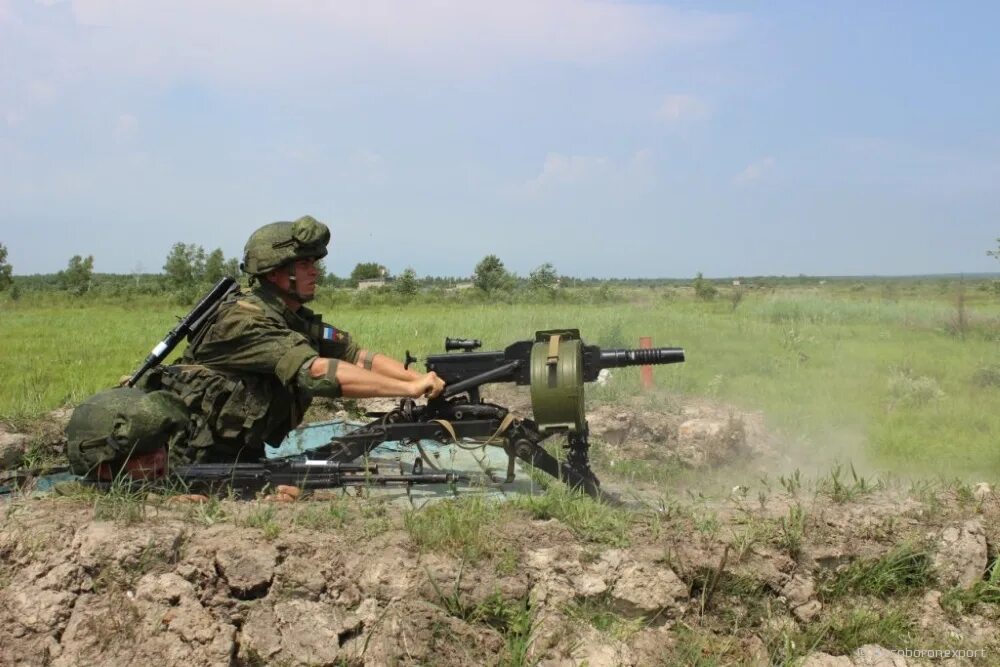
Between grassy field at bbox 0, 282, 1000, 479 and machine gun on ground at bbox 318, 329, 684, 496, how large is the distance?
9.32 ft

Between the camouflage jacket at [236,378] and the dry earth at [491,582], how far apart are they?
2.66 ft

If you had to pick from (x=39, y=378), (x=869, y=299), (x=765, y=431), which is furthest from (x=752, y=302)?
(x=39, y=378)

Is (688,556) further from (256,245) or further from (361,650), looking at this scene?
Answer: (256,245)

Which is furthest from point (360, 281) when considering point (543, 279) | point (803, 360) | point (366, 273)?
point (803, 360)

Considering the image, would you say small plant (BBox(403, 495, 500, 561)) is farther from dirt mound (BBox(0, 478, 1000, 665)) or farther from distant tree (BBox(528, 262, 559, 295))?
distant tree (BBox(528, 262, 559, 295))

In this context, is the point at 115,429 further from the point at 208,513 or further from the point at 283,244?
the point at 283,244

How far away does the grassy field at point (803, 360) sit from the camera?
7.56 metres

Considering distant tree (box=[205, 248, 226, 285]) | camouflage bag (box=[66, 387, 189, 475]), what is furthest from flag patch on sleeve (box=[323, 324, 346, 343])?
distant tree (box=[205, 248, 226, 285])

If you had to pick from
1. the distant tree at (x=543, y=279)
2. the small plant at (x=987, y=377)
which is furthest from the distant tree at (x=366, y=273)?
the small plant at (x=987, y=377)

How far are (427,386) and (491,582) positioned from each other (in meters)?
1.51

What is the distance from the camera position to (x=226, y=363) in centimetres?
495

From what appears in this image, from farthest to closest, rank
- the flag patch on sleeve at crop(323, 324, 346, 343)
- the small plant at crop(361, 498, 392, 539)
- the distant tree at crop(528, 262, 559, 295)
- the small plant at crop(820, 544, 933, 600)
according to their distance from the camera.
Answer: the distant tree at crop(528, 262, 559, 295) < the flag patch on sleeve at crop(323, 324, 346, 343) < the small plant at crop(820, 544, 933, 600) < the small plant at crop(361, 498, 392, 539)

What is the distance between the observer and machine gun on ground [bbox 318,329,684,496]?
4.84m

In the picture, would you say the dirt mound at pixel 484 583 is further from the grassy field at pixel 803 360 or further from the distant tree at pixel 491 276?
the distant tree at pixel 491 276
